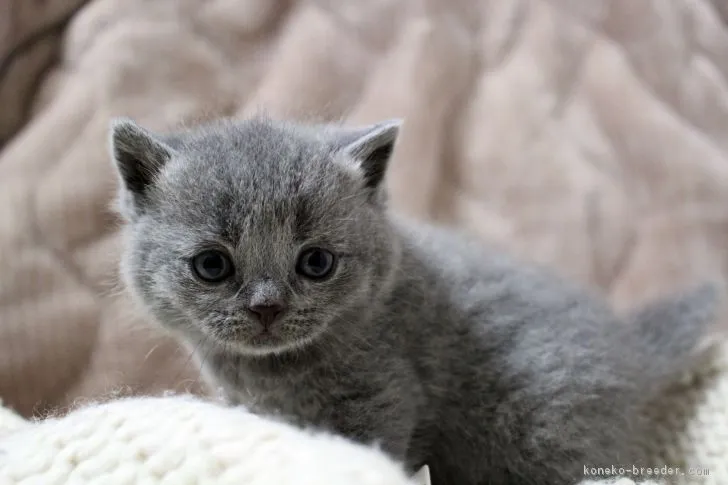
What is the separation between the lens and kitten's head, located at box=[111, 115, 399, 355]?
0.87 m

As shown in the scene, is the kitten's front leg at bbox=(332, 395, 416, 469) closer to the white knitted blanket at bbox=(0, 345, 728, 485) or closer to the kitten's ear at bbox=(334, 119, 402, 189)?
the white knitted blanket at bbox=(0, 345, 728, 485)

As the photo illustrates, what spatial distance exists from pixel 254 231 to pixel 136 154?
0.23m

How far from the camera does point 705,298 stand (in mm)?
1215

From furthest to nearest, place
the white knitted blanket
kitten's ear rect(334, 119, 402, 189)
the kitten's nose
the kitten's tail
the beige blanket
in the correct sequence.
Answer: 1. the beige blanket
2. the kitten's tail
3. kitten's ear rect(334, 119, 402, 189)
4. the kitten's nose
5. the white knitted blanket

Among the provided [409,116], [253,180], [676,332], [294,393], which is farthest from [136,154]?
[676,332]

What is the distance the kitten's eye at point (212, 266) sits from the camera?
89 centimetres

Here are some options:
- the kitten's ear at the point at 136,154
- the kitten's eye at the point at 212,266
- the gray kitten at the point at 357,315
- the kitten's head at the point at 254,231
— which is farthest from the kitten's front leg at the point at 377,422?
the kitten's ear at the point at 136,154

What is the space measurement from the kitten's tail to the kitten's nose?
64 centimetres

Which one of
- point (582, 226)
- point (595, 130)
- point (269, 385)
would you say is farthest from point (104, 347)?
point (595, 130)

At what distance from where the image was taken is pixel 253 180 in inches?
34.7

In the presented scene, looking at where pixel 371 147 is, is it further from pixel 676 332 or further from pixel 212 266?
pixel 676 332

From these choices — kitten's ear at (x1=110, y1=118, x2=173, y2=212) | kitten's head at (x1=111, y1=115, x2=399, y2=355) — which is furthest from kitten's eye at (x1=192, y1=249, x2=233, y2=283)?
kitten's ear at (x1=110, y1=118, x2=173, y2=212)

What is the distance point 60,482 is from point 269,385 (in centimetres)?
33

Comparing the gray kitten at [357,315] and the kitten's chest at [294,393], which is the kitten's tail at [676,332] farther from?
the kitten's chest at [294,393]
